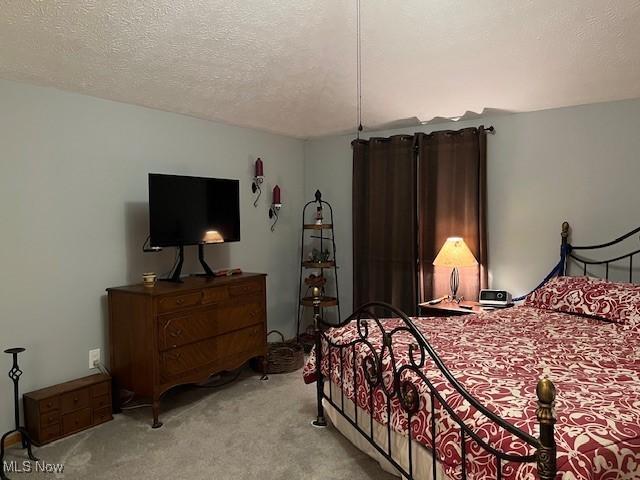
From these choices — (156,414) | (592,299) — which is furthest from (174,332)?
(592,299)

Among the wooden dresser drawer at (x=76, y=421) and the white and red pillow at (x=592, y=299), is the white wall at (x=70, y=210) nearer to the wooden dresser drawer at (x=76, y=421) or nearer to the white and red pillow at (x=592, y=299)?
the wooden dresser drawer at (x=76, y=421)

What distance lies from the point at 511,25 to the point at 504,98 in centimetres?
97

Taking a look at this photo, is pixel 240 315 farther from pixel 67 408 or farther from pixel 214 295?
pixel 67 408

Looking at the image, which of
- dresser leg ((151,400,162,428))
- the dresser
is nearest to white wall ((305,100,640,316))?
the dresser

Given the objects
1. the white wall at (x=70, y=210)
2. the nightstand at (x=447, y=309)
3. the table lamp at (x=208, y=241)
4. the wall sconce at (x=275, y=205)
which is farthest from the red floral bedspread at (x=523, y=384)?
the wall sconce at (x=275, y=205)

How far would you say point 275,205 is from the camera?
4.83 metres

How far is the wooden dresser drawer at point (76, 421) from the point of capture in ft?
9.58

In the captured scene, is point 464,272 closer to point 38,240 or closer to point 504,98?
point 504,98

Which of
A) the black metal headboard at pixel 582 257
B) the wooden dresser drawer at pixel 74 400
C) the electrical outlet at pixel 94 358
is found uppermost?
the black metal headboard at pixel 582 257

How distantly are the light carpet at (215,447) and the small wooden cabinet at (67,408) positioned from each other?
0.06 meters

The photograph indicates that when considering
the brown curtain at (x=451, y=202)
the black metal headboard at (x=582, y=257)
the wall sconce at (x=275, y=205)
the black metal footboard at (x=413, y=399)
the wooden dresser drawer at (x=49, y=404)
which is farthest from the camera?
the wall sconce at (x=275, y=205)

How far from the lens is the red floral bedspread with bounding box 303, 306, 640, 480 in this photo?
139 cm

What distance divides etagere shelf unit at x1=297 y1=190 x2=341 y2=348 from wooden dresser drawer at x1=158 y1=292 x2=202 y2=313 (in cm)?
159

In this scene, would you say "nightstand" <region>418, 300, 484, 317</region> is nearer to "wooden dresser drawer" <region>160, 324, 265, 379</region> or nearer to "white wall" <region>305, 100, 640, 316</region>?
"white wall" <region>305, 100, 640, 316</region>
